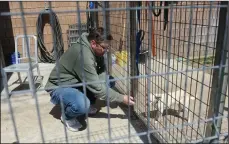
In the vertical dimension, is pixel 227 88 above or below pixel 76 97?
above

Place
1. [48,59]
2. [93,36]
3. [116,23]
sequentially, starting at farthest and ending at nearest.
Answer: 1. [48,59]
2. [116,23]
3. [93,36]

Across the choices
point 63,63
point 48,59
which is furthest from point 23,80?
point 63,63

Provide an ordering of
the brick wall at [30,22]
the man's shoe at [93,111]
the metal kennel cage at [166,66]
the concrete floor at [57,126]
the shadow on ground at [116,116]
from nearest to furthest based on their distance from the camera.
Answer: the metal kennel cage at [166,66] < the concrete floor at [57,126] < the shadow on ground at [116,116] < the man's shoe at [93,111] < the brick wall at [30,22]

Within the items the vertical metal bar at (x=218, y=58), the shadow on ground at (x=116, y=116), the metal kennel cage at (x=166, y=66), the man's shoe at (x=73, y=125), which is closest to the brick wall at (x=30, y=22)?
the metal kennel cage at (x=166, y=66)

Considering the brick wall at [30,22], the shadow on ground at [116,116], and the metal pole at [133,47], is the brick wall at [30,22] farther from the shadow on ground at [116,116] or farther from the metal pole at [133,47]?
the metal pole at [133,47]

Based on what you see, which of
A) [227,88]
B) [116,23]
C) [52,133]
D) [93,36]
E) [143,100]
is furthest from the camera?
[116,23]

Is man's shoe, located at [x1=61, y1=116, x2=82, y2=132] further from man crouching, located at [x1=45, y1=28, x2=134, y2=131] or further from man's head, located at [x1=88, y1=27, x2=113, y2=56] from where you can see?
man's head, located at [x1=88, y1=27, x2=113, y2=56]

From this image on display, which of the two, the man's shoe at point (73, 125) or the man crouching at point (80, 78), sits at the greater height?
the man crouching at point (80, 78)

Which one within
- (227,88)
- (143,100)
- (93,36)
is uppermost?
(93,36)

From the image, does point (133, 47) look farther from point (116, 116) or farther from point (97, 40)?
point (116, 116)

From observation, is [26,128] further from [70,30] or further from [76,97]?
[70,30]

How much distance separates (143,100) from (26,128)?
1337mm

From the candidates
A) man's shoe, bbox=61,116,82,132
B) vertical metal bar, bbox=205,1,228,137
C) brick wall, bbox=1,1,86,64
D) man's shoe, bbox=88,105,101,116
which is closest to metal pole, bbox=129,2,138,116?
man's shoe, bbox=88,105,101,116

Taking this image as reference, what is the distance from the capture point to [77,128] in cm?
241
